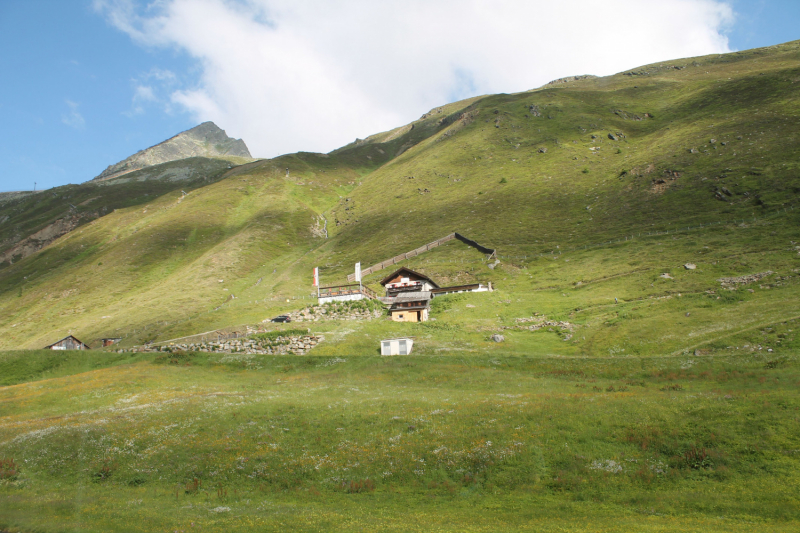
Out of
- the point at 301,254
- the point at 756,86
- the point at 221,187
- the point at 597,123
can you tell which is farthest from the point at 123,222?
the point at 756,86

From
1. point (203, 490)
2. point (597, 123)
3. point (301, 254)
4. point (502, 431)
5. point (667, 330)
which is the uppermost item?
point (597, 123)

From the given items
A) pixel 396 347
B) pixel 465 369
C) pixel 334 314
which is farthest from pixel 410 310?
pixel 465 369

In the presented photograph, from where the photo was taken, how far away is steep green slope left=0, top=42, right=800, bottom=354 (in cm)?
5194

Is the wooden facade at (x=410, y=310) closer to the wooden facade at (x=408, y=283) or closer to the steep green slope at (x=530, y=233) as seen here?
the steep green slope at (x=530, y=233)

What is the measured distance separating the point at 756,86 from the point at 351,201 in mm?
147314

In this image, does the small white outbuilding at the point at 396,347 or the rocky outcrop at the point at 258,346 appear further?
the rocky outcrop at the point at 258,346

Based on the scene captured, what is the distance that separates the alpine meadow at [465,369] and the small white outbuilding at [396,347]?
3377 mm

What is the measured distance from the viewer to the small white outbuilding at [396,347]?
45938mm

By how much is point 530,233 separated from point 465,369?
2765 inches

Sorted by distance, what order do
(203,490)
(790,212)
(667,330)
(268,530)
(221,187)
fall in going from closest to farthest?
(268,530)
(203,490)
(667,330)
(790,212)
(221,187)

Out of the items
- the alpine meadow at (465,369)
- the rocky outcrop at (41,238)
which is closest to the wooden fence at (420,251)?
the alpine meadow at (465,369)

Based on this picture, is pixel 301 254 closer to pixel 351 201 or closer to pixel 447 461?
pixel 351 201

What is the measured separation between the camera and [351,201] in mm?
164750

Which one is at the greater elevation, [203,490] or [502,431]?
[502,431]
